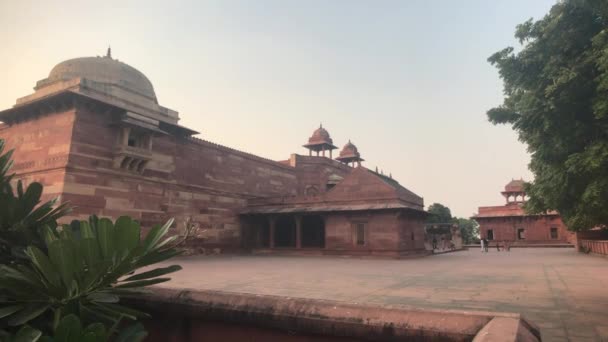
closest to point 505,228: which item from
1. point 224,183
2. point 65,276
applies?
point 224,183

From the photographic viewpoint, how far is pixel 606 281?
28.6 ft

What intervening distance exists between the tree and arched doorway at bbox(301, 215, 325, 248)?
17.6 meters

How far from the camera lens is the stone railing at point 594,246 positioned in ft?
57.9

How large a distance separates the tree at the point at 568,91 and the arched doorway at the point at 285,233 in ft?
62.4

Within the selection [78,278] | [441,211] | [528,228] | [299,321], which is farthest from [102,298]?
[441,211]

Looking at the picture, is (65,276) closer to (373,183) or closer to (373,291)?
(373,291)

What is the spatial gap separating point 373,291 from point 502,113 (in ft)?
15.3

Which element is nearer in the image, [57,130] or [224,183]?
[57,130]

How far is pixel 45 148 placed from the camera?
1555cm

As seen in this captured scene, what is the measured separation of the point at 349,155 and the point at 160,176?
2002cm

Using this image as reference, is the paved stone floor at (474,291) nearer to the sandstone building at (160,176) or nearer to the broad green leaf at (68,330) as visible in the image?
the broad green leaf at (68,330)

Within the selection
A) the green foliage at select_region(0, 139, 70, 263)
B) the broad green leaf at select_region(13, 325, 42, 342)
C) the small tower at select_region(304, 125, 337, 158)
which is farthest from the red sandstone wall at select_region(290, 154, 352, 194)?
the broad green leaf at select_region(13, 325, 42, 342)

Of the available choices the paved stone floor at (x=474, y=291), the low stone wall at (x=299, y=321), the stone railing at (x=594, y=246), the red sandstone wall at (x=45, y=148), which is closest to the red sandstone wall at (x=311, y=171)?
the red sandstone wall at (x=45, y=148)

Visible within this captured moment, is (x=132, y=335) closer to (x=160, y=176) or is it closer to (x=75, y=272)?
(x=75, y=272)
